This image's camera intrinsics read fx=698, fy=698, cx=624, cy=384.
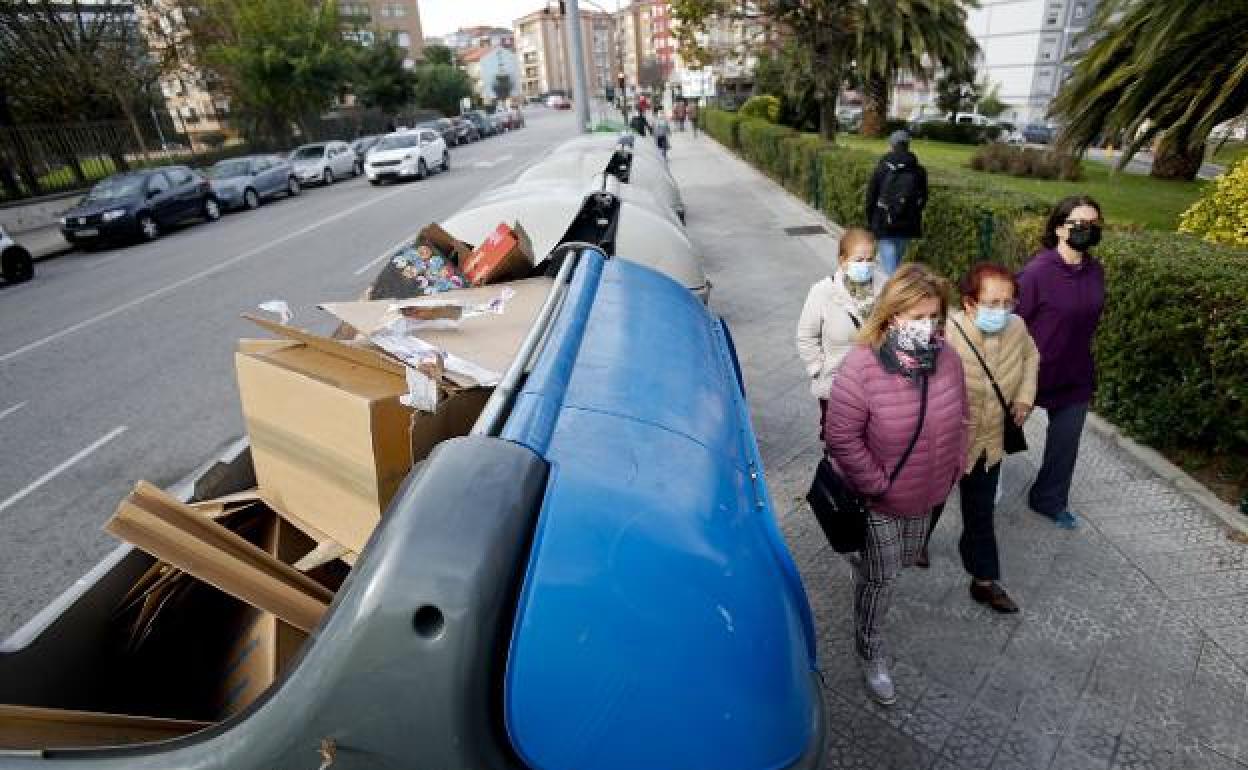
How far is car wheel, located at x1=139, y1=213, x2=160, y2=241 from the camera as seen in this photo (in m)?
15.6

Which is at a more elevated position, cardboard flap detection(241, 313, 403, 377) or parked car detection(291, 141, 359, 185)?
cardboard flap detection(241, 313, 403, 377)

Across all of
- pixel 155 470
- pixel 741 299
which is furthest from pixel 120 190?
pixel 741 299

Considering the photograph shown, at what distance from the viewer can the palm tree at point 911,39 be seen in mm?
18344

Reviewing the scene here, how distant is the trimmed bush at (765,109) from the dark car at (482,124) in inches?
793

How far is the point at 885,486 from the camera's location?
8.49 ft

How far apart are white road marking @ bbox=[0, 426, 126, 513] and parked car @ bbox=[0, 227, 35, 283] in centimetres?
981

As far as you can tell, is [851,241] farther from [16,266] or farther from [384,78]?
[384,78]

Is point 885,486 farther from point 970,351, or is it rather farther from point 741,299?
point 741,299

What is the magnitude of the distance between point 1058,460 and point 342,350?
3.67 m

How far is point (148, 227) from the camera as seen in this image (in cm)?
1580

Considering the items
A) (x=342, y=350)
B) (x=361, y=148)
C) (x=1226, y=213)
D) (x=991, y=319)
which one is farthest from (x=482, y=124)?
(x=342, y=350)

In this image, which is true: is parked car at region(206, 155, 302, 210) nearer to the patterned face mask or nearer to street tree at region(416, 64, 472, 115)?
the patterned face mask

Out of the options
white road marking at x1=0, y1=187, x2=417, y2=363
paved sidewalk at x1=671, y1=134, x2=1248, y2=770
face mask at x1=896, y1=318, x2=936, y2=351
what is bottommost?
paved sidewalk at x1=671, y1=134, x2=1248, y2=770

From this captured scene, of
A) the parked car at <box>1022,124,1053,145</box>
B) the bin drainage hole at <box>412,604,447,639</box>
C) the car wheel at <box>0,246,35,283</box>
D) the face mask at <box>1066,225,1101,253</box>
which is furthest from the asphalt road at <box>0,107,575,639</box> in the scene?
the parked car at <box>1022,124,1053,145</box>
